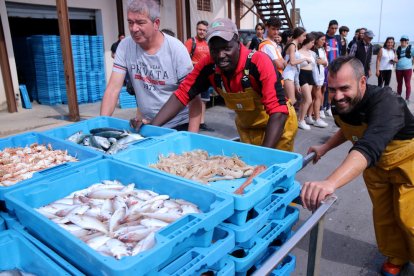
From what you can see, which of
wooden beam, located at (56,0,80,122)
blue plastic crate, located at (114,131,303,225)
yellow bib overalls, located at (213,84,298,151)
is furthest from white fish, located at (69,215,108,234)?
wooden beam, located at (56,0,80,122)

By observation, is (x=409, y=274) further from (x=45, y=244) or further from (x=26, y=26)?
(x=26, y=26)

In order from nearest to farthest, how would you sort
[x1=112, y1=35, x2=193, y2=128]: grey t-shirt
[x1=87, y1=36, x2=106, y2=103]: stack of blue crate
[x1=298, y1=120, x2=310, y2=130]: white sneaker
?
[x1=112, y1=35, x2=193, y2=128]: grey t-shirt, [x1=298, y1=120, x2=310, y2=130]: white sneaker, [x1=87, y1=36, x2=106, y2=103]: stack of blue crate

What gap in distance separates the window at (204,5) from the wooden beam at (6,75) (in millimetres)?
7896

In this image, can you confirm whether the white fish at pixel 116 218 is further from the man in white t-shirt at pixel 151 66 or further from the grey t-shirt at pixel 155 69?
the grey t-shirt at pixel 155 69

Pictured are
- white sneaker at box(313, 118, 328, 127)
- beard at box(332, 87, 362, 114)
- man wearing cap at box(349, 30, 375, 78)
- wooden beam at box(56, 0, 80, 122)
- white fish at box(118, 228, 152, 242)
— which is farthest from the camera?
man wearing cap at box(349, 30, 375, 78)

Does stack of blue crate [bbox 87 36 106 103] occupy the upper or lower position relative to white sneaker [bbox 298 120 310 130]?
upper

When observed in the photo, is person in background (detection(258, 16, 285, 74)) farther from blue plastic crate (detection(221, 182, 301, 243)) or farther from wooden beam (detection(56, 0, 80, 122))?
blue plastic crate (detection(221, 182, 301, 243))

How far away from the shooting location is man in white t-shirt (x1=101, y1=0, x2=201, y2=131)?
108 inches

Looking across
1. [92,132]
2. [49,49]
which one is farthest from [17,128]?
[92,132]

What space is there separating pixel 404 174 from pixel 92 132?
2393mm

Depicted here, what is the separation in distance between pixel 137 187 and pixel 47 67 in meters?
8.15

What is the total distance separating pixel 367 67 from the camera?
9914 mm

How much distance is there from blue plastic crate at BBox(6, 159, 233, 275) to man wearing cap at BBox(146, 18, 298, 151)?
3.10 feet

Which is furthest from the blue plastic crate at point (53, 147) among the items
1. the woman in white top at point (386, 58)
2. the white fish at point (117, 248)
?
the woman in white top at point (386, 58)
